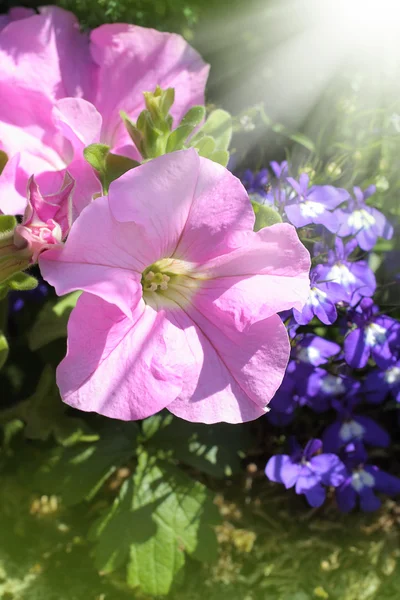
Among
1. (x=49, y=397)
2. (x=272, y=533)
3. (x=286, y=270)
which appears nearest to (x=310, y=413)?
(x=272, y=533)

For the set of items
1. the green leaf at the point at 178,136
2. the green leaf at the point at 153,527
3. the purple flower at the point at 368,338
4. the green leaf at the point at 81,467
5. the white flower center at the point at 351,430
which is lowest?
the green leaf at the point at 153,527

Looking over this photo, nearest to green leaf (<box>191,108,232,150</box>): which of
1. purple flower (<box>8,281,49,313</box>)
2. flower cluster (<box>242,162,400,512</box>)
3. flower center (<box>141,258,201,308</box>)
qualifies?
flower cluster (<box>242,162,400,512</box>)

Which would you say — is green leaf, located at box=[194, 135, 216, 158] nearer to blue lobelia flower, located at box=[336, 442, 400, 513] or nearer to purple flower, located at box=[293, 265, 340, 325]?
purple flower, located at box=[293, 265, 340, 325]

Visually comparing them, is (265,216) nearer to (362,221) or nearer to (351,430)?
(362,221)

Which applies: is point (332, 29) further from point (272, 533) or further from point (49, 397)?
point (272, 533)

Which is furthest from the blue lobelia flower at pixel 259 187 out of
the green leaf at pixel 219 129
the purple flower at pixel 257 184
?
the green leaf at pixel 219 129

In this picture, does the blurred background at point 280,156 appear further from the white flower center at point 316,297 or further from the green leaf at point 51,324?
the green leaf at point 51,324
